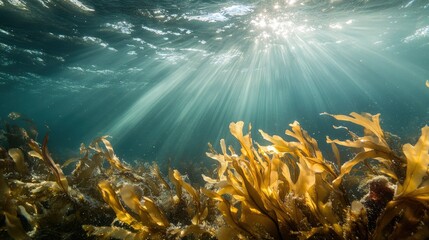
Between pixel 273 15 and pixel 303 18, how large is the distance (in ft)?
7.87

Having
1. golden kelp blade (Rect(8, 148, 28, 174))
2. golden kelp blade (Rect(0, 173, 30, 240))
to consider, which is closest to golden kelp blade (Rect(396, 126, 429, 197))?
golden kelp blade (Rect(0, 173, 30, 240))

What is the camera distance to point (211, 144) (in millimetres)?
3182

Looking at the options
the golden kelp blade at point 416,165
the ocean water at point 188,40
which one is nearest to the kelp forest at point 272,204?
the golden kelp blade at point 416,165

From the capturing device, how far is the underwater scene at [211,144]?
4.63 feet

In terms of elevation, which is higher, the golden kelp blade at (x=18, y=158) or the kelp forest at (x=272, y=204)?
the golden kelp blade at (x=18, y=158)

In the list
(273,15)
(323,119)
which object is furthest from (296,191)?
(323,119)

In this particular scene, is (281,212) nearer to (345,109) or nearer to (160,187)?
(160,187)

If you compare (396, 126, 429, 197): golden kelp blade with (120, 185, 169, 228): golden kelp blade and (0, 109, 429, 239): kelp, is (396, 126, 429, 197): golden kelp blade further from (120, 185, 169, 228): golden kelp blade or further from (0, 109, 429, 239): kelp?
(120, 185, 169, 228): golden kelp blade

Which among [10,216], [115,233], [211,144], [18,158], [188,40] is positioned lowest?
[211,144]

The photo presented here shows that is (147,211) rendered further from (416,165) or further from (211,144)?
(211,144)

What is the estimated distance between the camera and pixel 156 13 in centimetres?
1118


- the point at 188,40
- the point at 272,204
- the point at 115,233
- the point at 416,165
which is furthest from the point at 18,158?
the point at 188,40

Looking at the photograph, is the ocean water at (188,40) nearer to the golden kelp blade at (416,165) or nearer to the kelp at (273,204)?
the kelp at (273,204)

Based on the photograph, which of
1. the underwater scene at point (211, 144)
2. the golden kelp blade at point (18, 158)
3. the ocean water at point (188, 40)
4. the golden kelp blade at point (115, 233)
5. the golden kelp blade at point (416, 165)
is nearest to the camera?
the golden kelp blade at point (416, 165)
